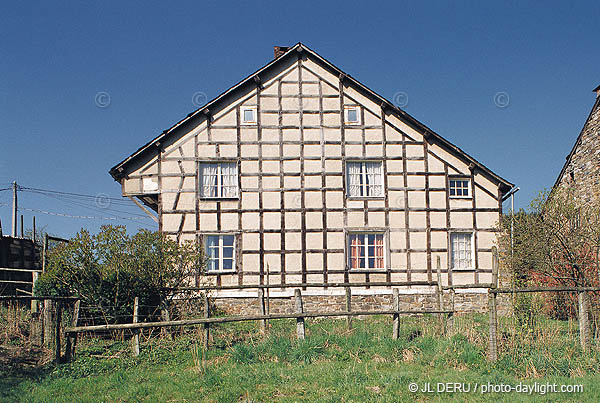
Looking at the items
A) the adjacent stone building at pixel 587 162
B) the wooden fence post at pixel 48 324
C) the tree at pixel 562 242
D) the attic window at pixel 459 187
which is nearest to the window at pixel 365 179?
the attic window at pixel 459 187

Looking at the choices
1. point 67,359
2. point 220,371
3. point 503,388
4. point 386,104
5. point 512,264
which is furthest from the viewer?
point 386,104

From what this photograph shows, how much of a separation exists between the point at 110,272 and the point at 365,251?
354 inches

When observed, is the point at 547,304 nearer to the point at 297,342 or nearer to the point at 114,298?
the point at 297,342

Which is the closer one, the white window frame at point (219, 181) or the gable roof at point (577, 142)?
the white window frame at point (219, 181)

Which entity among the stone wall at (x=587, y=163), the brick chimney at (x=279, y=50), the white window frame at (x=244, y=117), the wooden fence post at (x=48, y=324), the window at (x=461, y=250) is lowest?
the wooden fence post at (x=48, y=324)

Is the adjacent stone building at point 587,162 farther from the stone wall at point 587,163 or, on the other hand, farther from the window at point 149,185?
the window at point 149,185

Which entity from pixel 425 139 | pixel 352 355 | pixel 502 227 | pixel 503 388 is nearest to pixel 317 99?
pixel 425 139

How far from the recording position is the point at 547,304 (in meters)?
12.3

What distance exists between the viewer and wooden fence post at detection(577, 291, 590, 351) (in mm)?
9727

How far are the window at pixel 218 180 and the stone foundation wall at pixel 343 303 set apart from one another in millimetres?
3686

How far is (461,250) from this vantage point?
61.1 ft

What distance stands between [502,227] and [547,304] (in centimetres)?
642

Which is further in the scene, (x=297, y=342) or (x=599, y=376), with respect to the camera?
(x=297, y=342)

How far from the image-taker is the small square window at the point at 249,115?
730 inches
